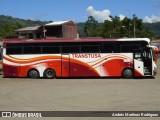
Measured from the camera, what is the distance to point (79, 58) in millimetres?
27906

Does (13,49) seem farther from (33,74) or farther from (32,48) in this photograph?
(33,74)

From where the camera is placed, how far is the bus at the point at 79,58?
89.1 feet

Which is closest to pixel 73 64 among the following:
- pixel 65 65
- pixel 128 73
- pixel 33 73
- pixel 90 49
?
pixel 65 65

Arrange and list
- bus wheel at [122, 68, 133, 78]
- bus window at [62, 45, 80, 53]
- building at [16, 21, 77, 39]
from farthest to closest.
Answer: building at [16, 21, 77, 39]
bus window at [62, 45, 80, 53]
bus wheel at [122, 68, 133, 78]

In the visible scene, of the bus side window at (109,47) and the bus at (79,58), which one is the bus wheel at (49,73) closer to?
the bus at (79,58)

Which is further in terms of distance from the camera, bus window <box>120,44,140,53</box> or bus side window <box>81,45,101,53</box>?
bus side window <box>81,45,101,53</box>

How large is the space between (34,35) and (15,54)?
248 ft

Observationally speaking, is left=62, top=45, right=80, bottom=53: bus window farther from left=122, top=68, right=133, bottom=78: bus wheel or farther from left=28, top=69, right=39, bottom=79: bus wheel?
left=122, top=68, right=133, bottom=78: bus wheel

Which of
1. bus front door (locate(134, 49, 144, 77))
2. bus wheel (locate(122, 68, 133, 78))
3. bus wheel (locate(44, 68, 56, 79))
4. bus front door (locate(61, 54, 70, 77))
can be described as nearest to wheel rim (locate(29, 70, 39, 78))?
bus wheel (locate(44, 68, 56, 79))

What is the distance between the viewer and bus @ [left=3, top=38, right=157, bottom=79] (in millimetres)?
27172

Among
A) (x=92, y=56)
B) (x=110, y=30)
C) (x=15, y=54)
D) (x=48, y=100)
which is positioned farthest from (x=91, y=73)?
(x=110, y=30)

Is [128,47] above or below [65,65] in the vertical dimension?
above

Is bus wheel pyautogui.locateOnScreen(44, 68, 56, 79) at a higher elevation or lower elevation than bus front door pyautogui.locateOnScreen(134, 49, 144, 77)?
lower

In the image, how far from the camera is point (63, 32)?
98.1m
